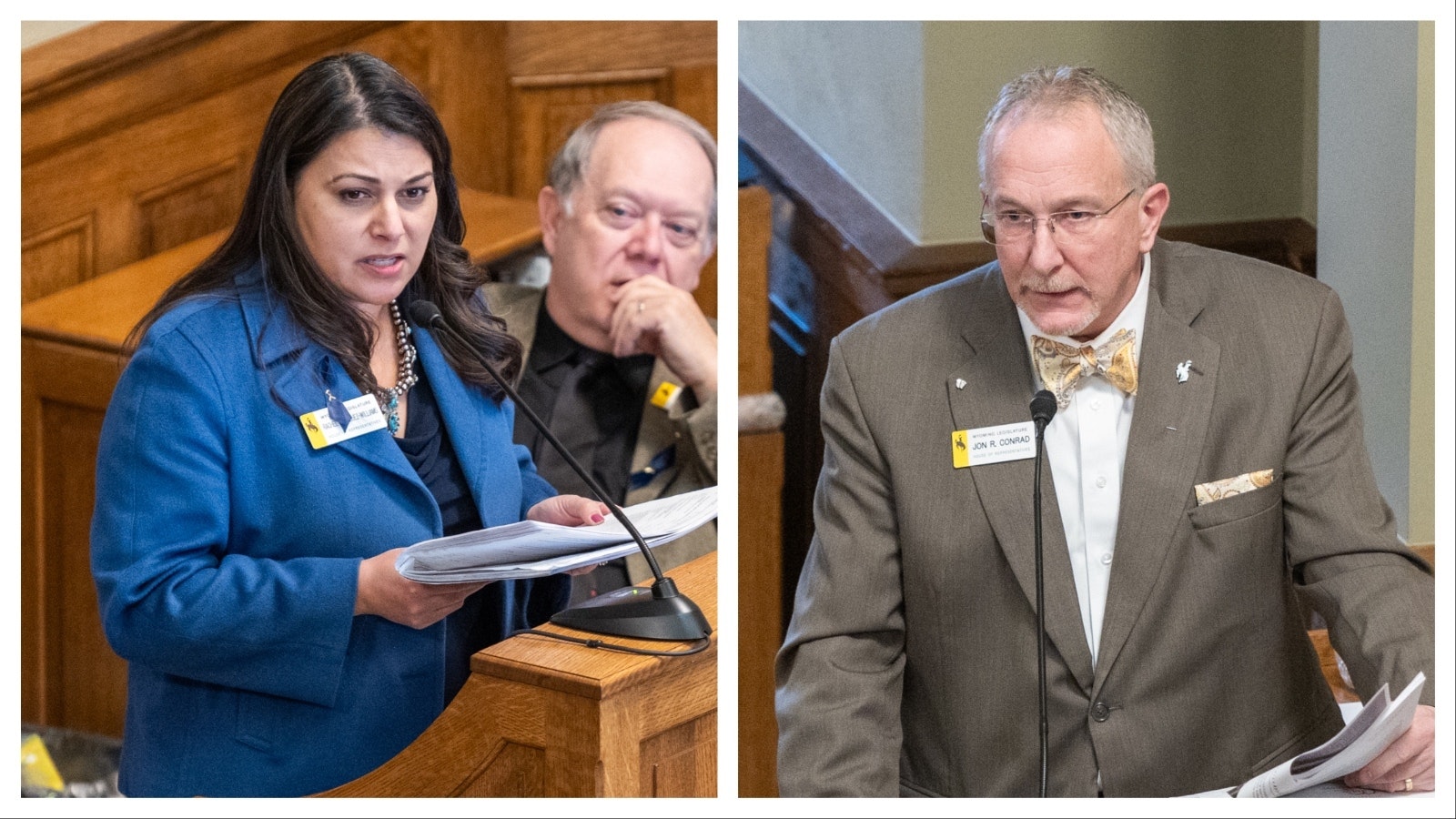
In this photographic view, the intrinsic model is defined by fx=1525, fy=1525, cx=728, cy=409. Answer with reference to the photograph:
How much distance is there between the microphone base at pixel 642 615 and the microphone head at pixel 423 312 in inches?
21.3

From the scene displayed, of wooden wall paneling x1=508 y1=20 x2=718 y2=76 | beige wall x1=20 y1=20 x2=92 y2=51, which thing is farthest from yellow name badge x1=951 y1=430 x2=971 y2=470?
beige wall x1=20 y1=20 x2=92 y2=51

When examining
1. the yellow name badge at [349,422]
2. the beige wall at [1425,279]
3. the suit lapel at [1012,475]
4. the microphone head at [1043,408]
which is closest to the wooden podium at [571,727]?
the yellow name badge at [349,422]

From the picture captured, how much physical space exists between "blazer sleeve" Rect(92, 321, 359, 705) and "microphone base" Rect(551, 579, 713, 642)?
39cm

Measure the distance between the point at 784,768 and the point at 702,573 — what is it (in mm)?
376

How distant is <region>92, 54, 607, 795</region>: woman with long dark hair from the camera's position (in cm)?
246

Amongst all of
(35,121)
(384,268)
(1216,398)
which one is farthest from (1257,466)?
(35,121)

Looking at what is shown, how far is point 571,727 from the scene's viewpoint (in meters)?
2.38

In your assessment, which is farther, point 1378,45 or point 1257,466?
point 1378,45

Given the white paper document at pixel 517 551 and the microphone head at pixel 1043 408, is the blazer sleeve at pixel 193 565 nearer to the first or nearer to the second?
the white paper document at pixel 517 551

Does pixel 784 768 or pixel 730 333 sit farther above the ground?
pixel 730 333

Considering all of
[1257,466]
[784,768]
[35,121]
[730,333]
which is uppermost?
[35,121]

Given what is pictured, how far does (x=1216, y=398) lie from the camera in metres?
2.53

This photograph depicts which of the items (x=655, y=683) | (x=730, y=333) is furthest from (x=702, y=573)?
(x=730, y=333)
